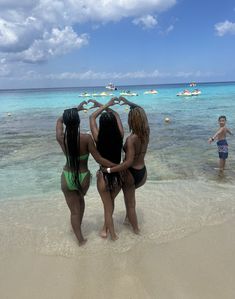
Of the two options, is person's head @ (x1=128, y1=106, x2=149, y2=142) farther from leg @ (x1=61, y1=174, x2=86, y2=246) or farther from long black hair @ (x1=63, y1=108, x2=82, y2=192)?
leg @ (x1=61, y1=174, x2=86, y2=246)

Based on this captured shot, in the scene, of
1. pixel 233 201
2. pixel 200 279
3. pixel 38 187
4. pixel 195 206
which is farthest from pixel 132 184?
pixel 38 187

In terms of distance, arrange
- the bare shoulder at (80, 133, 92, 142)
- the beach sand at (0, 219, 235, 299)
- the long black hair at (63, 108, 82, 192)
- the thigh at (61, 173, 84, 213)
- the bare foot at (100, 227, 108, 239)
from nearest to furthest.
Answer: the beach sand at (0, 219, 235, 299), the long black hair at (63, 108, 82, 192), the bare shoulder at (80, 133, 92, 142), the thigh at (61, 173, 84, 213), the bare foot at (100, 227, 108, 239)

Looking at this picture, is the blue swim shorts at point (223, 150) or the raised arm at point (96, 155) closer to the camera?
A: the raised arm at point (96, 155)

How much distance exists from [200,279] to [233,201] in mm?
2687

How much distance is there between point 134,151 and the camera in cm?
411

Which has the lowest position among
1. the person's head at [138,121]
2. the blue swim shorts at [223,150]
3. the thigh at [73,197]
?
the blue swim shorts at [223,150]

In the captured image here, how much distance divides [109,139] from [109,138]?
0.05 ft

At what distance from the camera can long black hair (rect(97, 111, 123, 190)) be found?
3.86 meters

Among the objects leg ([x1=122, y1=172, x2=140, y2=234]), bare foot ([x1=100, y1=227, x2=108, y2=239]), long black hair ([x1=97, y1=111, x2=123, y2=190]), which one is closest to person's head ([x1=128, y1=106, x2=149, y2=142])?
long black hair ([x1=97, y1=111, x2=123, y2=190])

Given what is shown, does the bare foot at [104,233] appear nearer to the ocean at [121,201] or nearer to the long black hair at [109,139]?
the ocean at [121,201]

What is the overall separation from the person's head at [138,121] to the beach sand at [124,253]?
1.67 m

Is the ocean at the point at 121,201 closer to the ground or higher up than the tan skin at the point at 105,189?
closer to the ground

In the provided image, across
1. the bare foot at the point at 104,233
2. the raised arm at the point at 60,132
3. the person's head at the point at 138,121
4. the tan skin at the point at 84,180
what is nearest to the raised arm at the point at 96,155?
the tan skin at the point at 84,180

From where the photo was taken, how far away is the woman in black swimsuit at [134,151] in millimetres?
4039
